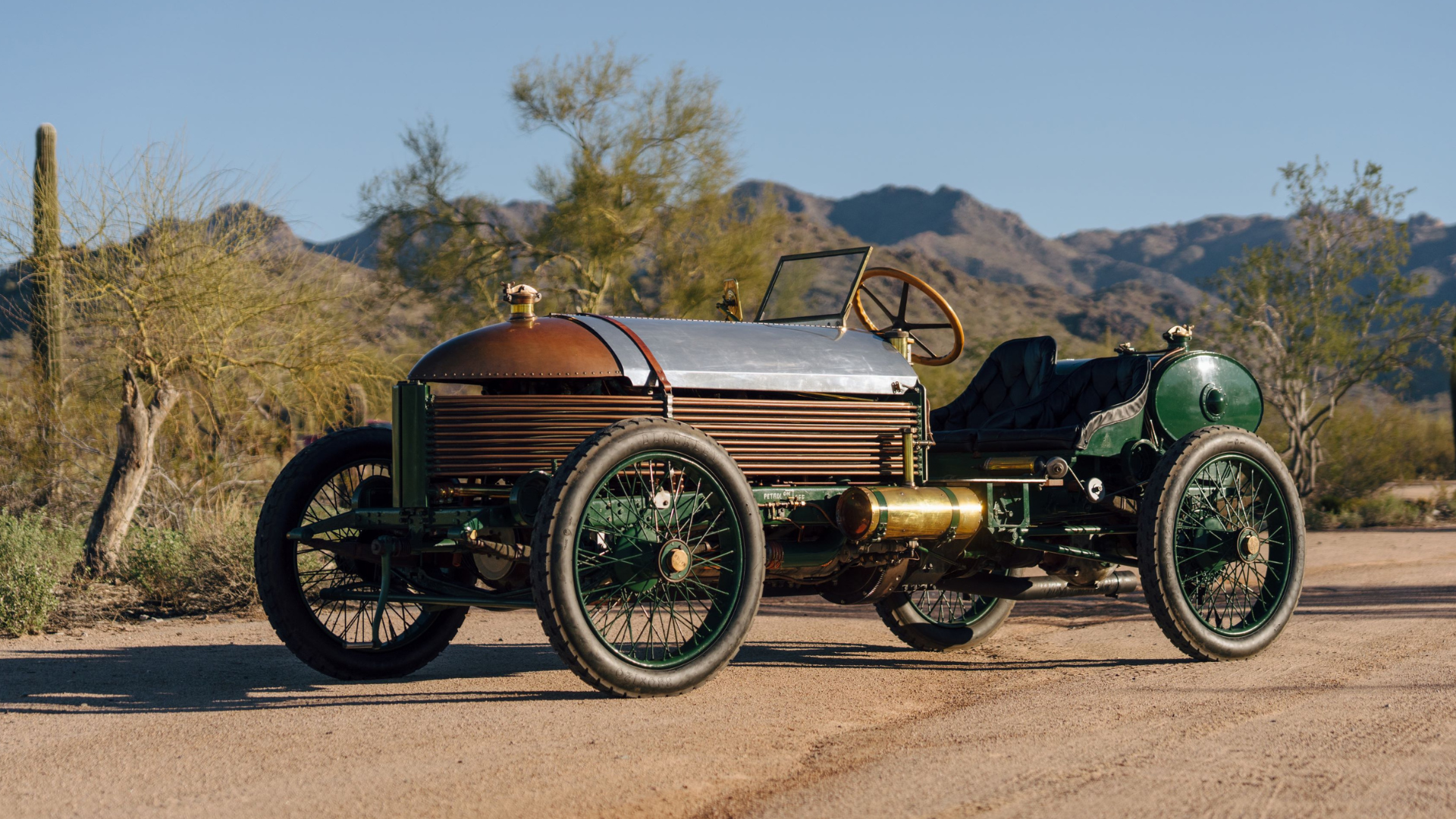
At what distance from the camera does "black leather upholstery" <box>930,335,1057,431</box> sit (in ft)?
27.2

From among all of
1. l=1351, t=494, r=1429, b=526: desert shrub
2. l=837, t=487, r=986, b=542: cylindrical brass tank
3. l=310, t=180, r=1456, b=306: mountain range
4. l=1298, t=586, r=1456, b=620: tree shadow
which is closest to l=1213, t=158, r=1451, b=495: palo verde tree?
l=1351, t=494, r=1429, b=526: desert shrub

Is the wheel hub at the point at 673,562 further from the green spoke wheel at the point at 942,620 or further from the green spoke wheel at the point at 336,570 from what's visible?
the green spoke wheel at the point at 942,620

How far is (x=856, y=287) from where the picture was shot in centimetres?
737

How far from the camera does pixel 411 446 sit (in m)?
6.00

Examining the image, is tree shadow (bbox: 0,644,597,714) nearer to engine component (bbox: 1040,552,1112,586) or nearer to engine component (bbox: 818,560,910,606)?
engine component (bbox: 818,560,910,606)

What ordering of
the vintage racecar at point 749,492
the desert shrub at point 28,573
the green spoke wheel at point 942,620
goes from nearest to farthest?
the vintage racecar at point 749,492, the green spoke wheel at point 942,620, the desert shrub at point 28,573

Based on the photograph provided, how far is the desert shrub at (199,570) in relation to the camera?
10453mm

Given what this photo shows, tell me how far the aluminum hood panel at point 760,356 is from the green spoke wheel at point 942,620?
145 centimetres

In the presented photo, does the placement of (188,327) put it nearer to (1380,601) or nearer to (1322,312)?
(1380,601)

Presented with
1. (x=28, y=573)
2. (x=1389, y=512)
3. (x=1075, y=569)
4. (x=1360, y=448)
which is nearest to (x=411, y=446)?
(x=1075, y=569)

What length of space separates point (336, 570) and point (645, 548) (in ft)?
6.59

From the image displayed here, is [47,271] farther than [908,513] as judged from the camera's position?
Yes

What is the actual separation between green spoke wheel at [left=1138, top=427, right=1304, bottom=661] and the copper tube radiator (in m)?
1.41

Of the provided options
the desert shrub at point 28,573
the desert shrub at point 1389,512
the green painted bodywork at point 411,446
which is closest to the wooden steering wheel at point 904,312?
the green painted bodywork at point 411,446
